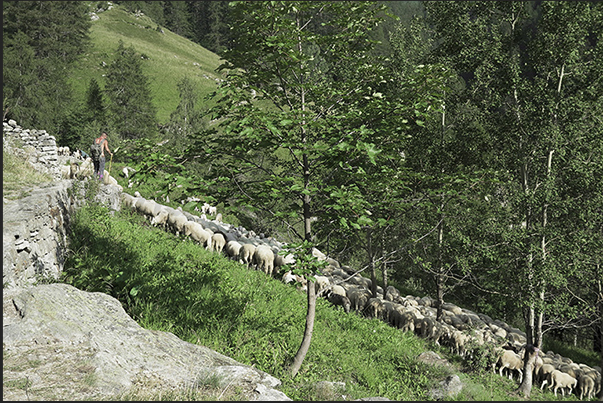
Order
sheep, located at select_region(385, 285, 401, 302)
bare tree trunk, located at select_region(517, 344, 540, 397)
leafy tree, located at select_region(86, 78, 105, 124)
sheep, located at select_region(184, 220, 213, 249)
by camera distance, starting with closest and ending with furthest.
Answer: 1. bare tree trunk, located at select_region(517, 344, 540, 397)
2. sheep, located at select_region(184, 220, 213, 249)
3. sheep, located at select_region(385, 285, 401, 302)
4. leafy tree, located at select_region(86, 78, 105, 124)

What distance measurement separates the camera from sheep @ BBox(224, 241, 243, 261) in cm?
1562

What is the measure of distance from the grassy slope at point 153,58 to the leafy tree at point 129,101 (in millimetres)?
4782

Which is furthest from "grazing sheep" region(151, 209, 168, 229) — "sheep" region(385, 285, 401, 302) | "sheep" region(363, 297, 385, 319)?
"sheep" region(385, 285, 401, 302)

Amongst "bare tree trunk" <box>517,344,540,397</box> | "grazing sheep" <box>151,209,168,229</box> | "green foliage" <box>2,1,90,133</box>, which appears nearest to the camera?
"bare tree trunk" <box>517,344,540,397</box>

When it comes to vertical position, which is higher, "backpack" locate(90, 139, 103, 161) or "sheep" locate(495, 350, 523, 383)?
"backpack" locate(90, 139, 103, 161)

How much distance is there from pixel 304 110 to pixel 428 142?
10678mm

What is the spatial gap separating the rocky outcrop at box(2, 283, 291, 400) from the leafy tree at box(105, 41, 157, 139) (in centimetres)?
4415

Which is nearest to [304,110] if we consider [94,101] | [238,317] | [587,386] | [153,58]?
[238,317]

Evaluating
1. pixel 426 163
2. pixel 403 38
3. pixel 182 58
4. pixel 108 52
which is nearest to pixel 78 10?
pixel 108 52

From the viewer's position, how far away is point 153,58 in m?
80.9

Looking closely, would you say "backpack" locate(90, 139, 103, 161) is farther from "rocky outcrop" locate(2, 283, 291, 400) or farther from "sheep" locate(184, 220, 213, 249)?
"rocky outcrop" locate(2, 283, 291, 400)

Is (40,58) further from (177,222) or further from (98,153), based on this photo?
(177,222)

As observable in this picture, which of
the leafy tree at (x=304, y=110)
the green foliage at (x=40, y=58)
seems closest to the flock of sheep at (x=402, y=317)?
the leafy tree at (x=304, y=110)

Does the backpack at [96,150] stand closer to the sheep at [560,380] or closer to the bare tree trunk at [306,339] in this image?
the bare tree trunk at [306,339]
